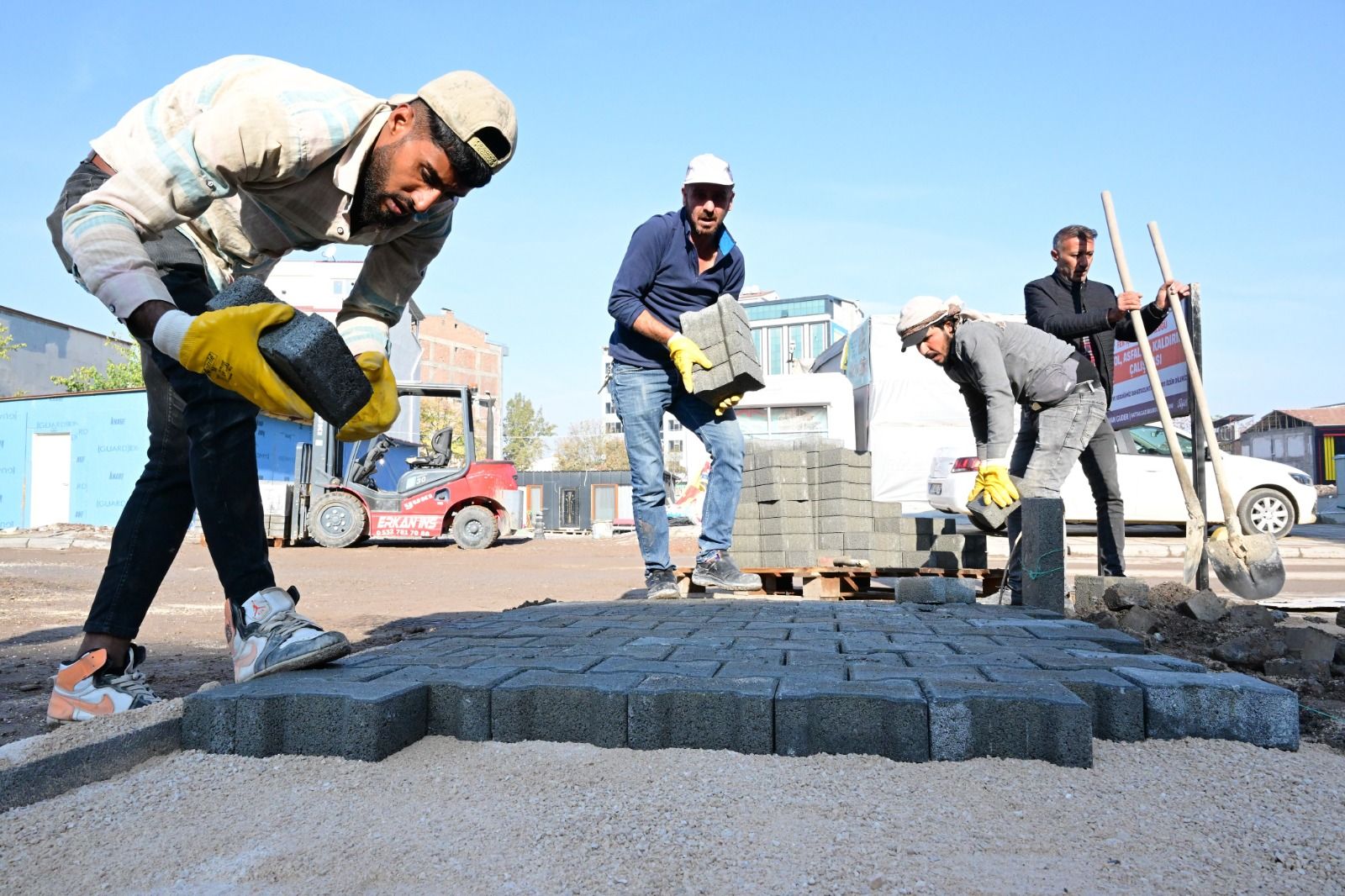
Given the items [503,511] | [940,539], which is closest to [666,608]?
[940,539]

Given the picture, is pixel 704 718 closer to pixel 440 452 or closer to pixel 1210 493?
pixel 1210 493

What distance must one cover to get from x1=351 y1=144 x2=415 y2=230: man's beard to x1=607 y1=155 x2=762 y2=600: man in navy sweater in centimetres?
231

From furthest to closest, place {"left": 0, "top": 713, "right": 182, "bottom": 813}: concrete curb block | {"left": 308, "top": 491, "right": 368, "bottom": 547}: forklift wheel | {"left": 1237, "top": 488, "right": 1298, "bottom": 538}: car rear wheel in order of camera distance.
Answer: {"left": 308, "top": 491, "right": 368, "bottom": 547}: forklift wheel
{"left": 1237, "top": 488, "right": 1298, "bottom": 538}: car rear wheel
{"left": 0, "top": 713, "right": 182, "bottom": 813}: concrete curb block

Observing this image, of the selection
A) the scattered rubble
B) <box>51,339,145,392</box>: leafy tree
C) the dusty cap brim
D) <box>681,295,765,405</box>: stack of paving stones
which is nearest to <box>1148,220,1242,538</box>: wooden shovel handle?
the scattered rubble

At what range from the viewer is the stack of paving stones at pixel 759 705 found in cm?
179

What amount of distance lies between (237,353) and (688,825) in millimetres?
1213

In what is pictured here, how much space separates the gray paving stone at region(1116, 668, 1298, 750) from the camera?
1933 mm

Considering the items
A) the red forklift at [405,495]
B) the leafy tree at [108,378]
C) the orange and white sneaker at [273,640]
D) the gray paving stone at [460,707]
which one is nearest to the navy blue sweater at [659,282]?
the orange and white sneaker at [273,640]

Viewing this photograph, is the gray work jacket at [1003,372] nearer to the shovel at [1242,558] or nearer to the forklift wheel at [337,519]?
the shovel at [1242,558]

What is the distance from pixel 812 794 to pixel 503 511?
14.0m

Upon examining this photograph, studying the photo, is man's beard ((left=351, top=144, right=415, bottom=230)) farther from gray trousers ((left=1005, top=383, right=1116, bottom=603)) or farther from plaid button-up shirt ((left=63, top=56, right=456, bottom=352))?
gray trousers ((left=1005, top=383, right=1116, bottom=603))

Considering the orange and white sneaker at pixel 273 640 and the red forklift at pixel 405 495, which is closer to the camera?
the orange and white sneaker at pixel 273 640

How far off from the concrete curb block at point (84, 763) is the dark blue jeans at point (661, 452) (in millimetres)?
2885

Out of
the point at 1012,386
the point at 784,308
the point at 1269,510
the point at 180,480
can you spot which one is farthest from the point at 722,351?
the point at 784,308
